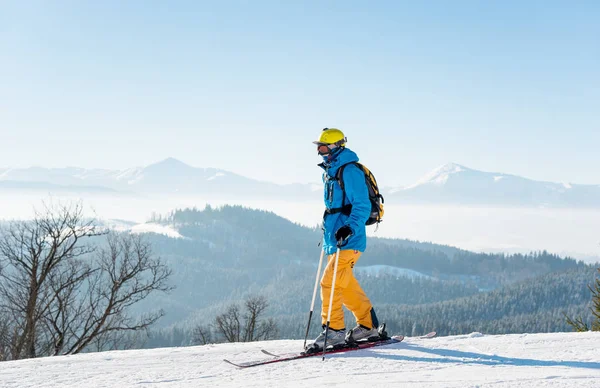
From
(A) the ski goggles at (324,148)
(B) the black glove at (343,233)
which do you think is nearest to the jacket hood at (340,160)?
(A) the ski goggles at (324,148)

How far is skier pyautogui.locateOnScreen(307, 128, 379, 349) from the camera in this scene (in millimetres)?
6480

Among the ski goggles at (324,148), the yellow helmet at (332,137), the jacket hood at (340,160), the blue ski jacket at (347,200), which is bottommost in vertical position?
the blue ski jacket at (347,200)

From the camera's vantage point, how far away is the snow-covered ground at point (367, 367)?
498cm

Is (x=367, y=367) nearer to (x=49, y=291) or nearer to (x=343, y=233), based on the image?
(x=343, y=233)

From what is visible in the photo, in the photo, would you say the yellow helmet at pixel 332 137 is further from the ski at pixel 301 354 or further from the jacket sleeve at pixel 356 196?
the ski at pixel 301 354

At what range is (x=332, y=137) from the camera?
21.8 ft

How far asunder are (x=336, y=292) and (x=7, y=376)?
4.04 m

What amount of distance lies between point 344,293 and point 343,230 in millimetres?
965

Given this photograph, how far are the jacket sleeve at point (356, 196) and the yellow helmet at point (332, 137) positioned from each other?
1.18ft

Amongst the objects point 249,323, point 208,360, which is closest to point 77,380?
point 208,360

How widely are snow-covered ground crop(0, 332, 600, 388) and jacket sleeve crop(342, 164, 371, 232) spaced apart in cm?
161

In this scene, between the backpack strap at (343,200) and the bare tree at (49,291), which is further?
the bare tree at (49,291)

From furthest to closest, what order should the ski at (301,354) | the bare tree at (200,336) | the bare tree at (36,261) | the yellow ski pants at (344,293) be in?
the bare tree at (200,336) < the bare tree at (36,261) < the yellow ski pants at (344,293) < the ski at (301,354)

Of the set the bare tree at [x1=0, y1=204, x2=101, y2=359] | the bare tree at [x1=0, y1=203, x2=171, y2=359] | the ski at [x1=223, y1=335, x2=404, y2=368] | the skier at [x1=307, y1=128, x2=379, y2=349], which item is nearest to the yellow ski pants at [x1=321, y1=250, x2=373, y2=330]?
the skier at [x1=307, y1=128, x2=379, y2=349]
